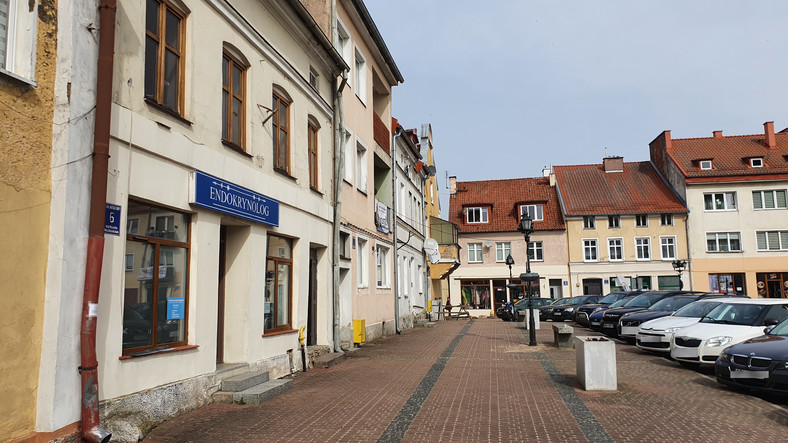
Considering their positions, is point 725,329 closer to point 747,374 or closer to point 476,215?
point 747,374

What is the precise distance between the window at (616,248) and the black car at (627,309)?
2312cm

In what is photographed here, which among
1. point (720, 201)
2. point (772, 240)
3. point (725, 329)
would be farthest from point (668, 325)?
point (772, 240)

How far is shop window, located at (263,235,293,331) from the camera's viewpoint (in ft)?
37.6

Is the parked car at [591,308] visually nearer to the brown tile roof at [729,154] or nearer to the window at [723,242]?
the window at [723,242]

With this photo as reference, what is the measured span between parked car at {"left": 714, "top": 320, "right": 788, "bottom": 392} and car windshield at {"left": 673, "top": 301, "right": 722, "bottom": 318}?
483 cm

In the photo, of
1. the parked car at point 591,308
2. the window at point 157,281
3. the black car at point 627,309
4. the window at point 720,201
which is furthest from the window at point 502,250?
the window at point 157,281

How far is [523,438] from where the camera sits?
684 cm

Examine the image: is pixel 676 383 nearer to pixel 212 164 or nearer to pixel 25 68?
pixel 212 164

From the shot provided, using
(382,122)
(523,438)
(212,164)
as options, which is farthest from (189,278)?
(382,122)

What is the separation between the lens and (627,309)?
2031 cm

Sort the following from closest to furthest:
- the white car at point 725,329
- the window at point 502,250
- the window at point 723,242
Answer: the white car at point 725,329 < the window at point 723,242 < the window at point 502,250

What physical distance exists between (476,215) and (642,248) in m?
12.7

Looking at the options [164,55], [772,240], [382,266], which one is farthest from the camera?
[772,240]

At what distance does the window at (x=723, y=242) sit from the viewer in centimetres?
4291
